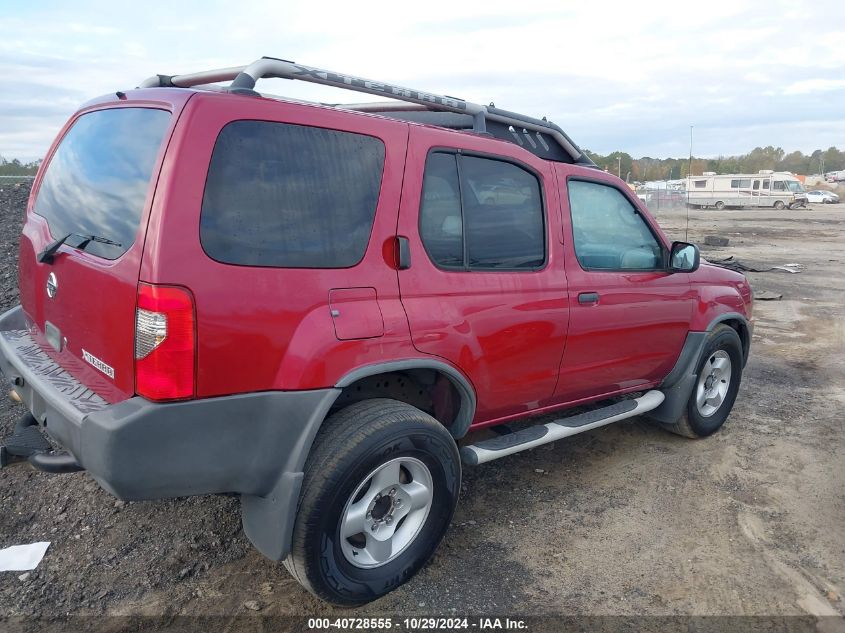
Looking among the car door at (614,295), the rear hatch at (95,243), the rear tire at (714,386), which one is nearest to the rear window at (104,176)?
the rear hatch at (95,243)

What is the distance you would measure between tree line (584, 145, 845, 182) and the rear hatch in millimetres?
7947

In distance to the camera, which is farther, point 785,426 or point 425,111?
point 785,426

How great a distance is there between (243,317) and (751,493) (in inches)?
129

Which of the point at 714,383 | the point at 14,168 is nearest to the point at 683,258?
the point at 714,383

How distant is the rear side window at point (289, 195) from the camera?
2279mm

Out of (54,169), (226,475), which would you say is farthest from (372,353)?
(54,169)

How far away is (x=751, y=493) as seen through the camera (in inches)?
153

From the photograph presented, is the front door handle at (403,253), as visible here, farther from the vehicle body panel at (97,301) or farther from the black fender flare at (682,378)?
the black fender flare at (682,378)

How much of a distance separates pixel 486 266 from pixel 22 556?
2569 mm

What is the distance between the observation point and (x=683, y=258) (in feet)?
13.5

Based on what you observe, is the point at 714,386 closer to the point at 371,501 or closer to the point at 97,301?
the point at 371,501

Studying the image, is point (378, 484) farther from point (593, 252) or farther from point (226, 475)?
point (593, 252)

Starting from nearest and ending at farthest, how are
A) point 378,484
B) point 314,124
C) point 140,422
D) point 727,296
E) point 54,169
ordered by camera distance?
1. point 140,422
2. point 314,124
3. point 378,484
4. point 54,169
5. point 727,296

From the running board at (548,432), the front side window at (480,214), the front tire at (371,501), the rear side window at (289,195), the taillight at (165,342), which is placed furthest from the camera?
the running board at (548,432)
